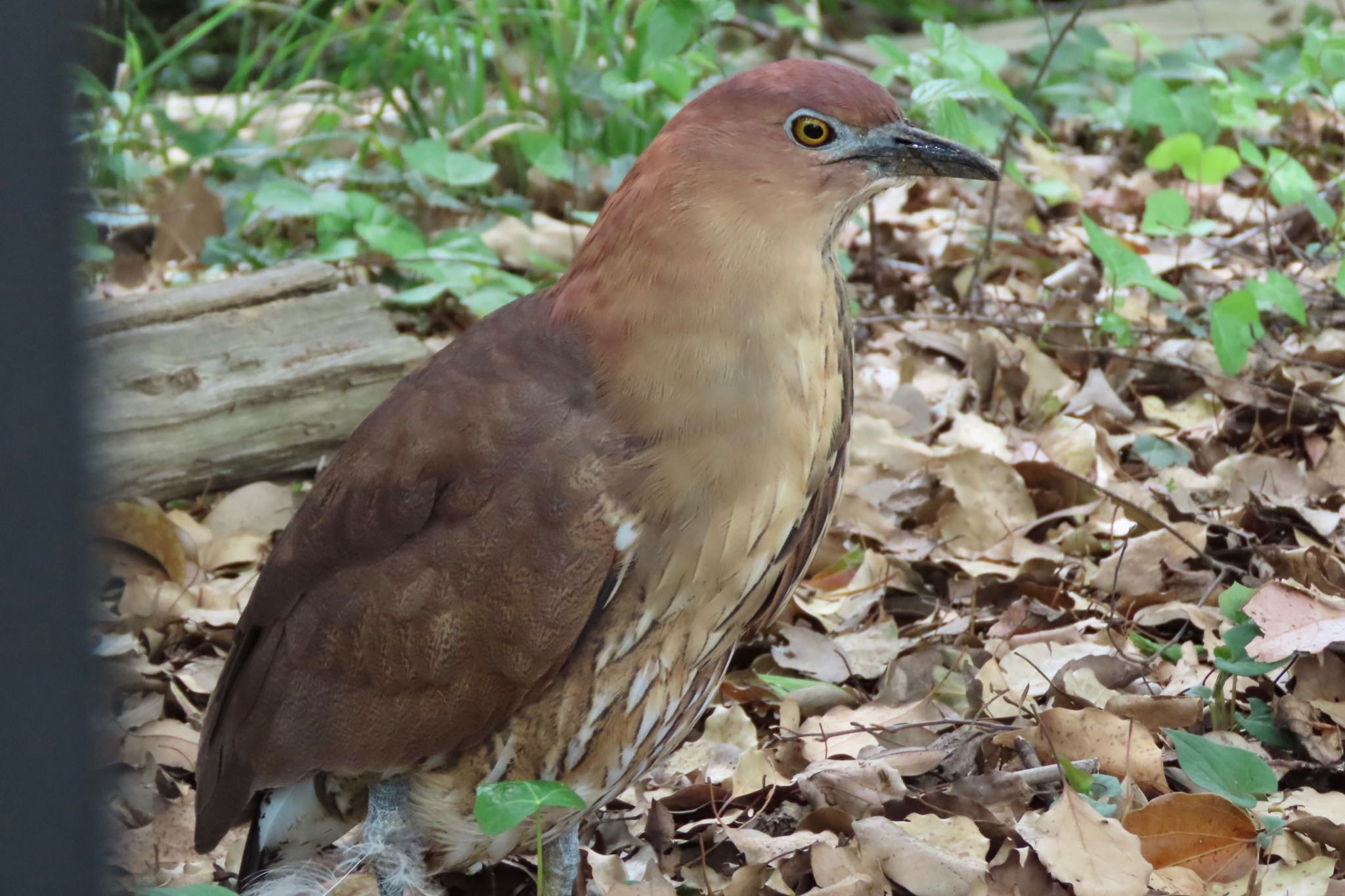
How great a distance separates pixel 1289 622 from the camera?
7.79 ft

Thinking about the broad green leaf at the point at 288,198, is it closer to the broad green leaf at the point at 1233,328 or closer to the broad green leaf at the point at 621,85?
the broad green leaf at the point at 621,85

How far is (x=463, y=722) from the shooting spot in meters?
2.15

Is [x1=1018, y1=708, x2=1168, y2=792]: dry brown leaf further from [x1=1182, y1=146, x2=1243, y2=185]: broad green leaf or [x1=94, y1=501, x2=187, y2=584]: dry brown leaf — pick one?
[x1=1182, y1=146, x2=1243, y2=185]: broad green leaf

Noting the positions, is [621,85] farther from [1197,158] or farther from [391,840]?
[391,840]

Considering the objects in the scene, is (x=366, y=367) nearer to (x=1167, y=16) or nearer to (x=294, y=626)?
(x=294, y=626)

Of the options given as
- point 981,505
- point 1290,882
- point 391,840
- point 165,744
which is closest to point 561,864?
point 391,840

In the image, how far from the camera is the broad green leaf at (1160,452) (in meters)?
3.44

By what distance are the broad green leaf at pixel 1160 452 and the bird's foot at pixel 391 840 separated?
6.50 ft

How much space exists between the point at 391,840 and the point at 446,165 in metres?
2.52

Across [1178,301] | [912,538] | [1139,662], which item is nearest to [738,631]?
[1139,662]

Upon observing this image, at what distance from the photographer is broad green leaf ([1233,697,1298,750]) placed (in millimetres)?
2445

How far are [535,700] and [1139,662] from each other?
1192mm

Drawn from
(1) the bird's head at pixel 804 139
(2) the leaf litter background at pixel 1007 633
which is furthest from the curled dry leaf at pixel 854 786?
(1) the bird's head at pixel 804 139

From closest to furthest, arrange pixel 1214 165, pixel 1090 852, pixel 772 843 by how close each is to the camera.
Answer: pixel 1090 852
pixel 772 843
pixel 1214 165
